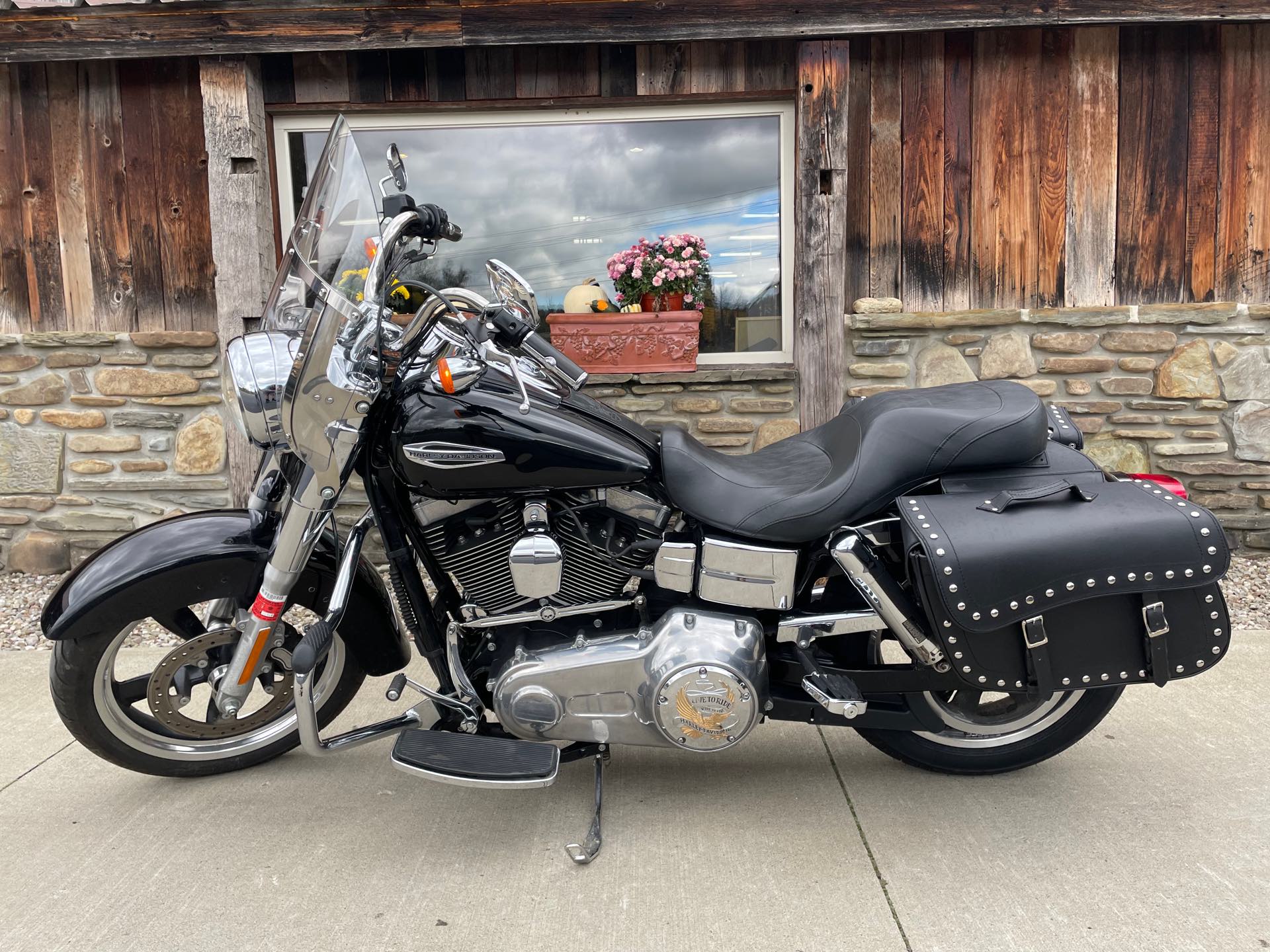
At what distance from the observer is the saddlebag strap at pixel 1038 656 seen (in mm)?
1910

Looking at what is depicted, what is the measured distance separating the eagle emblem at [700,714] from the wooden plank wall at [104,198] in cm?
327

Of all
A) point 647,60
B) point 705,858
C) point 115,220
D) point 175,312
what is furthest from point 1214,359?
point 115,220

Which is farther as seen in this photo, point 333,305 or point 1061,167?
point 1061,167

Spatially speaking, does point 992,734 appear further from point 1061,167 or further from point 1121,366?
point 1061,167

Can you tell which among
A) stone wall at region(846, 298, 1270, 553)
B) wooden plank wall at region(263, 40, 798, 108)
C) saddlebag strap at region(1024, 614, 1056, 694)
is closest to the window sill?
stone wall at region(846, 298, 1270, 553)

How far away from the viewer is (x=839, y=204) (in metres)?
3.91

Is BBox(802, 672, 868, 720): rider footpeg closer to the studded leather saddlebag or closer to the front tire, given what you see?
the studded leather saddlebag

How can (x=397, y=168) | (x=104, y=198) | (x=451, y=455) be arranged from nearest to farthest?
1. (x=397, y=168)
2. (x=451, y=455)
3. (x=104, y=198)

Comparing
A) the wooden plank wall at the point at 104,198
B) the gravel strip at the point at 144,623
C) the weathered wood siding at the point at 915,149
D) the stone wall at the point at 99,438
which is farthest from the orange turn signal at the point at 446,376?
the wooden plank wall at the point at 104,198

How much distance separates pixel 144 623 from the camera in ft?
12.4

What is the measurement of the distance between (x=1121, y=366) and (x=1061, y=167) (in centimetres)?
95

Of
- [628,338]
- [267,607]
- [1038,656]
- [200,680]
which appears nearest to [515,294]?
[267,607]

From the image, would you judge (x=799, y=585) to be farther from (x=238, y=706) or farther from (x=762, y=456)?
(x=238, y=706)

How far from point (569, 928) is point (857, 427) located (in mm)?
1250
